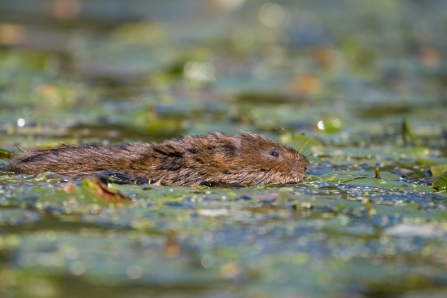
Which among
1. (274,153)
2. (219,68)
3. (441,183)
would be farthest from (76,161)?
(219,68)

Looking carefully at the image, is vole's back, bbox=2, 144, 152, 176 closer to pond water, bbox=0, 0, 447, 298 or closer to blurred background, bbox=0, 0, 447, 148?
pond water, bbox=0, 0, 447, 298

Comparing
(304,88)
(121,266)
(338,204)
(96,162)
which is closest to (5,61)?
(304,88)

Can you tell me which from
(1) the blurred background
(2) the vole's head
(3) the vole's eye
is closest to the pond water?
(1) the blurred background

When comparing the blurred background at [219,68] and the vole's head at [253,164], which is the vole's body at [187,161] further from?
the blurred background at [219,68]

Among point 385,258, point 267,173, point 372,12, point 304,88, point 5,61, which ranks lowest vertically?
point 385,258

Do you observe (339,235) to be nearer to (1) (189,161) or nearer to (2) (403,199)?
(2) (403,199)

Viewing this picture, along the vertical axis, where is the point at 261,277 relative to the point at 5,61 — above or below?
below
